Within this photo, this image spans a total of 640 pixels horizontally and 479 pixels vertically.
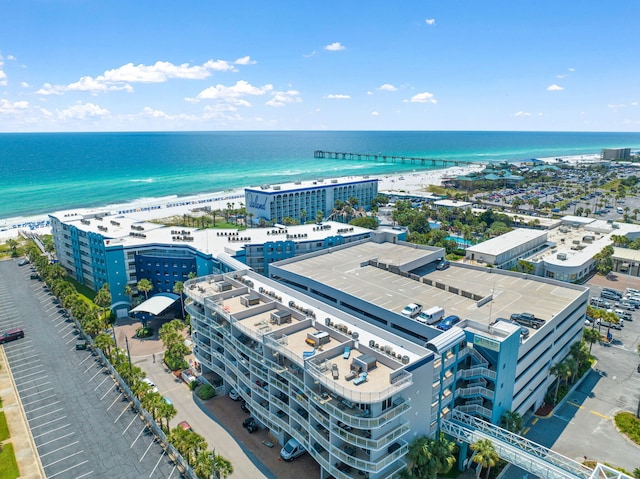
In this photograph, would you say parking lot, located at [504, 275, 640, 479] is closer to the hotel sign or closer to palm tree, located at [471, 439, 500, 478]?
palm tree, located at [471, 439, 500, 478]

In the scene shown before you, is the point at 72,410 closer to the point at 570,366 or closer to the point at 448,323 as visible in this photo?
the point at 448,323

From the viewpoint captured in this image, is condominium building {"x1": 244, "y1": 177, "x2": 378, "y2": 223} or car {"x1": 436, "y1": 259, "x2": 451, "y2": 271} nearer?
car {"x1": 436, "y1": 259, "x2": 451, "y2": 271}

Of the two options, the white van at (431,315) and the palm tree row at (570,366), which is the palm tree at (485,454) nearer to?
the white van at (431,315)

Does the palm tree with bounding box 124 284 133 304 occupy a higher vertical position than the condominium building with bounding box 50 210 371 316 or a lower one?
lower

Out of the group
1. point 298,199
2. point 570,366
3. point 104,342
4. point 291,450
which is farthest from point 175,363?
point 298,199

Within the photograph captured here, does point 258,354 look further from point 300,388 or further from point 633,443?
point 633,443

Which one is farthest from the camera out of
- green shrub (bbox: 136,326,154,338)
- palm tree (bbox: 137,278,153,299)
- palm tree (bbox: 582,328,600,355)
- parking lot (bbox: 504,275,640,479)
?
palm tree (bbox: 137,278,153,299)

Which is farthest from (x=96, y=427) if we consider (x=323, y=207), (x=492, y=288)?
(x=323, y=207)

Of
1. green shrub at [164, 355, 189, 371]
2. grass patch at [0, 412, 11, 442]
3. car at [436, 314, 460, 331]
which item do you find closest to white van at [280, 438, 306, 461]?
car at [436, 314, 460, 331]

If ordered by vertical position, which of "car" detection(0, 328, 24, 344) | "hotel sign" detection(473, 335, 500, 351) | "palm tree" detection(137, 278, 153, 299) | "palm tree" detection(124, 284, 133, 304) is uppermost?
"hotel sign" detection(473, 335, 500, 351)
